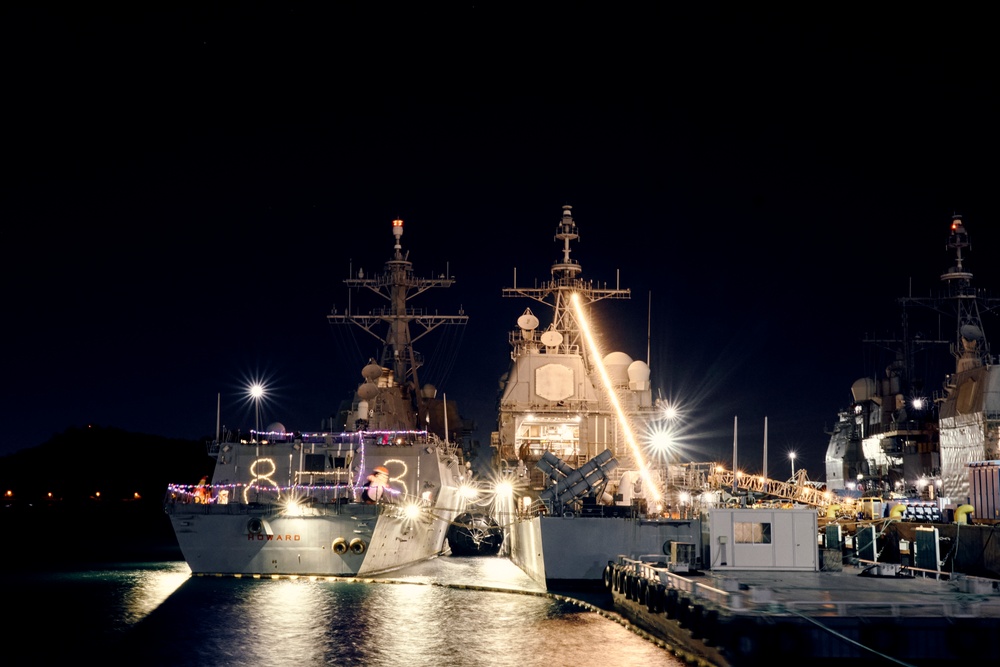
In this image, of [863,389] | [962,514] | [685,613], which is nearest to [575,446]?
[962,514]

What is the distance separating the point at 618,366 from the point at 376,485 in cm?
1744

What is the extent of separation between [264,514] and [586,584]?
9819 mm

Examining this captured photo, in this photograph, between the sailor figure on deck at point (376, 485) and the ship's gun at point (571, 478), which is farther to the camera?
the sailor figure on deck at point (376, 485)

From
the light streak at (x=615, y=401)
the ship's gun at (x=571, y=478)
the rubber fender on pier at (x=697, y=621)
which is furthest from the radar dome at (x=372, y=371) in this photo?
the rubber fender on pier at (x=697, y=621)

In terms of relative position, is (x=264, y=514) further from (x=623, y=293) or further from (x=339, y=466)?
(x=623, y=293)

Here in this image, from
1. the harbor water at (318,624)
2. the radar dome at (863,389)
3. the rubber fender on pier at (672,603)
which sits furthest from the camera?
the radar dome at (863,389)

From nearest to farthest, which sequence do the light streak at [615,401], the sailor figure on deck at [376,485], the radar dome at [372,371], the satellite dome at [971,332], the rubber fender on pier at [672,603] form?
the rubber fender on pier at [672,603] → the sailor figure on deck at [376,485] → the light streak at [615,401] → the radar dome at [372,371] → the satellite dome at [971,332]

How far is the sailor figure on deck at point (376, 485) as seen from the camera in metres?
30.8

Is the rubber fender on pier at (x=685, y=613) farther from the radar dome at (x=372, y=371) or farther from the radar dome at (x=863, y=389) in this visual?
the radar dome at (x=863, y=389)

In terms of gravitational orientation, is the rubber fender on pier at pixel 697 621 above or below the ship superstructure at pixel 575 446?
below

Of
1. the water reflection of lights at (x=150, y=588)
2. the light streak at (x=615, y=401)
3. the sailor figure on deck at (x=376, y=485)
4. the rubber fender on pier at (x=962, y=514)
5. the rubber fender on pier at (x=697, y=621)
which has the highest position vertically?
the light streak at (x=615, y=401)

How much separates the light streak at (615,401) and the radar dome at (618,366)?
39cm

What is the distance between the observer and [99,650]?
70.0ft

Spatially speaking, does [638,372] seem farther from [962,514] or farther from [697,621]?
[697,621]
